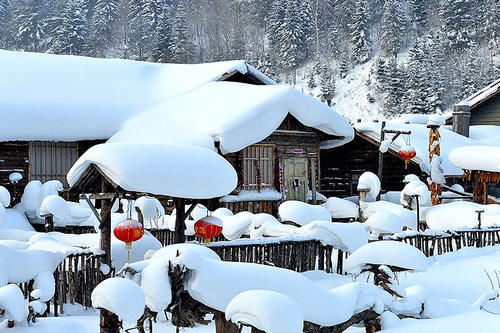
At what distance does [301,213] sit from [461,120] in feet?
54.9

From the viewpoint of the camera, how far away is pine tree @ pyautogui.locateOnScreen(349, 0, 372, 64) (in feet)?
245

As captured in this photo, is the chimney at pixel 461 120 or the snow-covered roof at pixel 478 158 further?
the chimney at pixel 461 120

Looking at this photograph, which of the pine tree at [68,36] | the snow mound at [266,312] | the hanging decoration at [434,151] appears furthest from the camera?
the pine tree at [68,36]

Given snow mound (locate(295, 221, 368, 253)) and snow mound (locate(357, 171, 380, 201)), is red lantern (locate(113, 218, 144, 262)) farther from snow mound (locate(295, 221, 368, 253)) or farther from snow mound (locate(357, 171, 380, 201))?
snow mound (locate(357, 171, 380, 201))

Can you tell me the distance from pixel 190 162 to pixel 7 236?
583cm

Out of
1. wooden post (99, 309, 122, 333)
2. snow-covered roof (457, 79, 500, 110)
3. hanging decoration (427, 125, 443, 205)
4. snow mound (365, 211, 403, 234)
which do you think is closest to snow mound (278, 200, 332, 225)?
snow mound (365, 211, 403, 234)

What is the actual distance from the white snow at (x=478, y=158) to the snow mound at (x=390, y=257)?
12.4 metres

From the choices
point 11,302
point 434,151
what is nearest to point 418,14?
point 434,151

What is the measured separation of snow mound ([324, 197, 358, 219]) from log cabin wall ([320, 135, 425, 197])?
5120 millimetres

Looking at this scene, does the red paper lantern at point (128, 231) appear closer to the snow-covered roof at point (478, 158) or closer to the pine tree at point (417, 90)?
the snow-covered roof at point (478, 158)

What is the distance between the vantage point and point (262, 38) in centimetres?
8969

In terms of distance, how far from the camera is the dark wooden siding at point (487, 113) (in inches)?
1291

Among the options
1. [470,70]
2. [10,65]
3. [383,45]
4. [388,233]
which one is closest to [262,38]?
[383,45]

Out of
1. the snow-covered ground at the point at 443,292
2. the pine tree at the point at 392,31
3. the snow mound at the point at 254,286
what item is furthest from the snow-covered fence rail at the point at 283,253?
the pine tree at the point at 392,31
